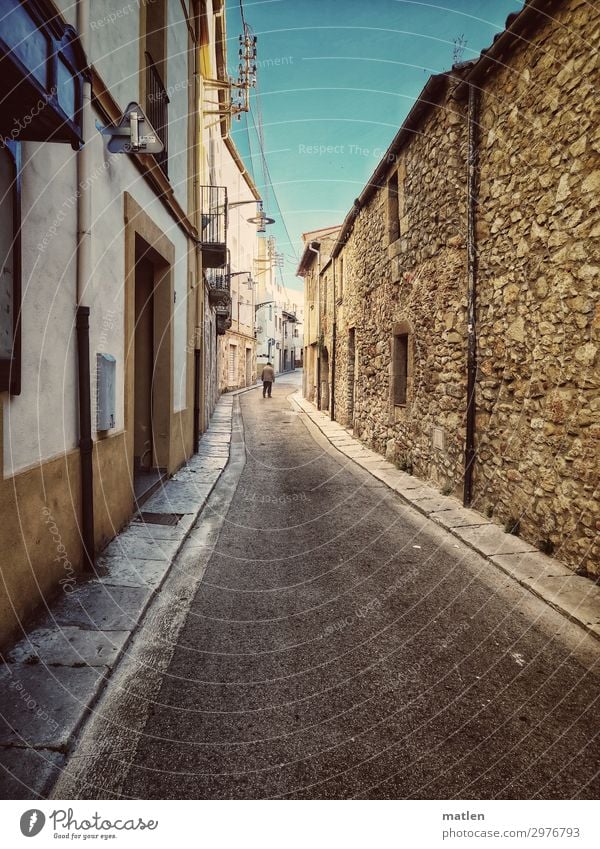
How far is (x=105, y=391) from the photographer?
4387 millimetres

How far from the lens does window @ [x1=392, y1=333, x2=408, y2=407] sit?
963cm

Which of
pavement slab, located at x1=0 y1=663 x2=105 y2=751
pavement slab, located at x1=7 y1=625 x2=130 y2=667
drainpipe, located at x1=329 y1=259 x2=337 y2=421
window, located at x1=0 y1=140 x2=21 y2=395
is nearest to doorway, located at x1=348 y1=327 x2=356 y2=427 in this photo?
drainpipe, located at x1=329 y1=259 x2=337 y2=421

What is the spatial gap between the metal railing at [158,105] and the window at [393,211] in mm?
4492

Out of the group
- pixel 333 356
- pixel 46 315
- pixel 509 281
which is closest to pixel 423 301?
pixel 509 281

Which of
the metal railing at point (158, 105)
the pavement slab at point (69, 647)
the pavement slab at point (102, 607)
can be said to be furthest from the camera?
the metal railing at point (158, 105)

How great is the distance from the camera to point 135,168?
17.9 feet

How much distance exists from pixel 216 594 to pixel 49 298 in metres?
2.34

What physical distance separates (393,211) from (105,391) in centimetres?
754

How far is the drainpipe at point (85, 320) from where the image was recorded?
3.77 meters

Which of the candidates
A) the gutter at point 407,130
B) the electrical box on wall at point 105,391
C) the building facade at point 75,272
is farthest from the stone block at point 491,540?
the gutter at point 407,130

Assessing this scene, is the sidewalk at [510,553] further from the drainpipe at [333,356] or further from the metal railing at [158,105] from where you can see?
the drainpipe at [333,356]

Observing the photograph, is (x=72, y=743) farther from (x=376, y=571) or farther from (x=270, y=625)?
(x=376, y=571)

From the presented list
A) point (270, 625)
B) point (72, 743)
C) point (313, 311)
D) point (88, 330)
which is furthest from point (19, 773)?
point (313, 311)

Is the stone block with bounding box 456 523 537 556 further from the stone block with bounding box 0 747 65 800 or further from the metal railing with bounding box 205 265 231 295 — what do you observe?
the metal railing with bounding box 205 265 231 295
